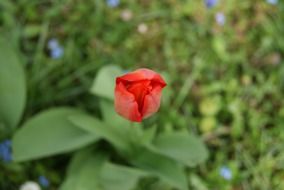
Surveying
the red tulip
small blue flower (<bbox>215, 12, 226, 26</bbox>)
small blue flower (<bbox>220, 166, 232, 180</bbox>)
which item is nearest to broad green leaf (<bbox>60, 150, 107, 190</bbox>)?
small blue flower (<bbox>220, 166, 232, 180</bbox>)

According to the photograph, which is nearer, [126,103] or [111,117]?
[126,103]

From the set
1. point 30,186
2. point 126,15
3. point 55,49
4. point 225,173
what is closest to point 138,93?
point 30,186

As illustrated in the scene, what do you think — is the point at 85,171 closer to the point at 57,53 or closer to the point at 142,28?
the point at 57,53

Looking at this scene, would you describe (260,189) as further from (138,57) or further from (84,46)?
(84,46)

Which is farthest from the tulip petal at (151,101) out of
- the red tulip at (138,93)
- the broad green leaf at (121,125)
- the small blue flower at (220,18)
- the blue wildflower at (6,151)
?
the small blue flower at (220,18)

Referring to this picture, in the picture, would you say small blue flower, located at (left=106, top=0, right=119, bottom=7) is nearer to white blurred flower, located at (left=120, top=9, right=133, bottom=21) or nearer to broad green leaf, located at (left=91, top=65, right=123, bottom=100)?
white blurred flower, located at (left=120, top=9, right=133, bottom=21)

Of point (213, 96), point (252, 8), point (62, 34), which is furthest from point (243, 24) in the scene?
point (62, 34)

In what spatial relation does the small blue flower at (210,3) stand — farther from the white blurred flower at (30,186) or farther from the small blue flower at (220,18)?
the white blurred flower at (30,186)
